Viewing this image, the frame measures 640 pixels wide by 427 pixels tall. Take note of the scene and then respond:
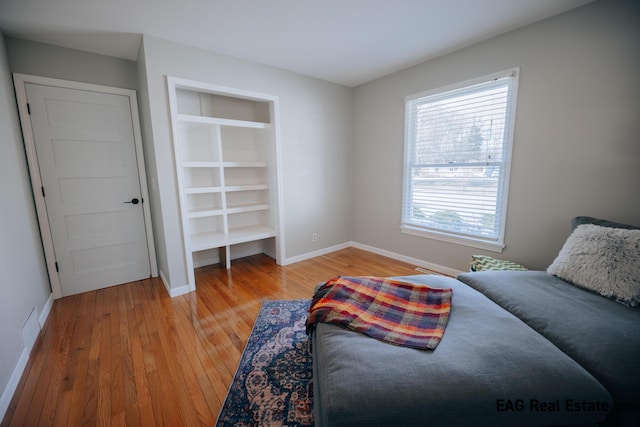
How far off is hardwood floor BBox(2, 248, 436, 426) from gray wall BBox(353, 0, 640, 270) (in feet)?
7.52

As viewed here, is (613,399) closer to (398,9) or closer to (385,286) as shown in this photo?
(385,286)

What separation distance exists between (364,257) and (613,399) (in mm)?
2826

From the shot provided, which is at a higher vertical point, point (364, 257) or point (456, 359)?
point (456, 359)

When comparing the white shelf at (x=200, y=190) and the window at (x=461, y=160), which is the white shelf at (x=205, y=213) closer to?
the white shelf at (x=200, y=190)

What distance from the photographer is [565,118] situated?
2125 mm

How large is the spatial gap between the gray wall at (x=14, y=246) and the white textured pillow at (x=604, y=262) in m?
3.40

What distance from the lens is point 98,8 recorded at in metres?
1.87

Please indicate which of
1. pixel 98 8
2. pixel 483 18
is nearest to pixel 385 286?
pixel 483 18

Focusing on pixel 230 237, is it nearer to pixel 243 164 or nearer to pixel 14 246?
pixel 243 164

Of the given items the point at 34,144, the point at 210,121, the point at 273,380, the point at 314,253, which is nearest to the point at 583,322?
the point at 273,380

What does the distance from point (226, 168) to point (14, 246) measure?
6.61 feet

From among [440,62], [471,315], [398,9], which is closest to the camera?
[471,315]

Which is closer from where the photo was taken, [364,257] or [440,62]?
[440,62]

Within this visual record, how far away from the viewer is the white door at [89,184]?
246cm
